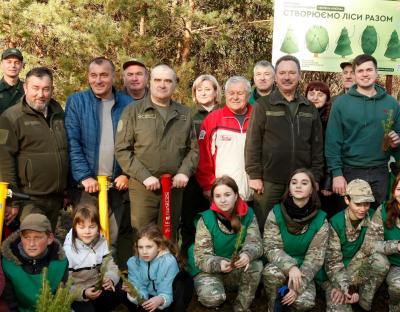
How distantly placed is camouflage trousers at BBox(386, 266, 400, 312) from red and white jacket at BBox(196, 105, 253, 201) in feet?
4.94

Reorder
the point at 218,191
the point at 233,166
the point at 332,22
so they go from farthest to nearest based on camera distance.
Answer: the point at 332,22 < the point at 233,166 < the point at 218,191

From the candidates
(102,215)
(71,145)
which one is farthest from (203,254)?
(71,145)

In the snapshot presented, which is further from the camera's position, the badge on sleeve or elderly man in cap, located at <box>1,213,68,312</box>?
the badge on sleeve

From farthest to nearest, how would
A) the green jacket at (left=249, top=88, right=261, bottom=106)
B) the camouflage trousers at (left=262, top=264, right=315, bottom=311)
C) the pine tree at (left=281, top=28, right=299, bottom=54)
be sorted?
1. the pine tree at (left=281, top=28, right=299, bottom=54)
2. the green jacket at (left=249, top=88, right=261, bottom=106)
3. the camouflage trousers at (left=262, top=264, right=315, bottom=311)

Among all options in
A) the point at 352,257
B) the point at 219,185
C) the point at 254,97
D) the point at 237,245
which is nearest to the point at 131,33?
the point at 254,97

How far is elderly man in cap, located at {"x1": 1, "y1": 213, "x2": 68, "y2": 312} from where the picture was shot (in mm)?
4023

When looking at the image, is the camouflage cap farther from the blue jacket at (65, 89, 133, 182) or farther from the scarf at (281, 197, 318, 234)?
the blue jacket at (65, 89, 133, 182)

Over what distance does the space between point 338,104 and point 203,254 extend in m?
2.05

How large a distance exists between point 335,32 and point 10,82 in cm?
532

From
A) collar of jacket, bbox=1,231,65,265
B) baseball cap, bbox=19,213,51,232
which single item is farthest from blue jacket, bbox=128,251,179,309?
baseball cap, bbox=19,213,51,232

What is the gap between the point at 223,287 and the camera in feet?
16.0

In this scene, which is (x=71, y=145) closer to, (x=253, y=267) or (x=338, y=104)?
(x=253, y=267)

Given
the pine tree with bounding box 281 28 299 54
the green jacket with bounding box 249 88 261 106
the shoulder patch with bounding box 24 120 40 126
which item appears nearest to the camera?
the shoulder patch with bounding box 24 120 40 126

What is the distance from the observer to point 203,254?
4.82 m
